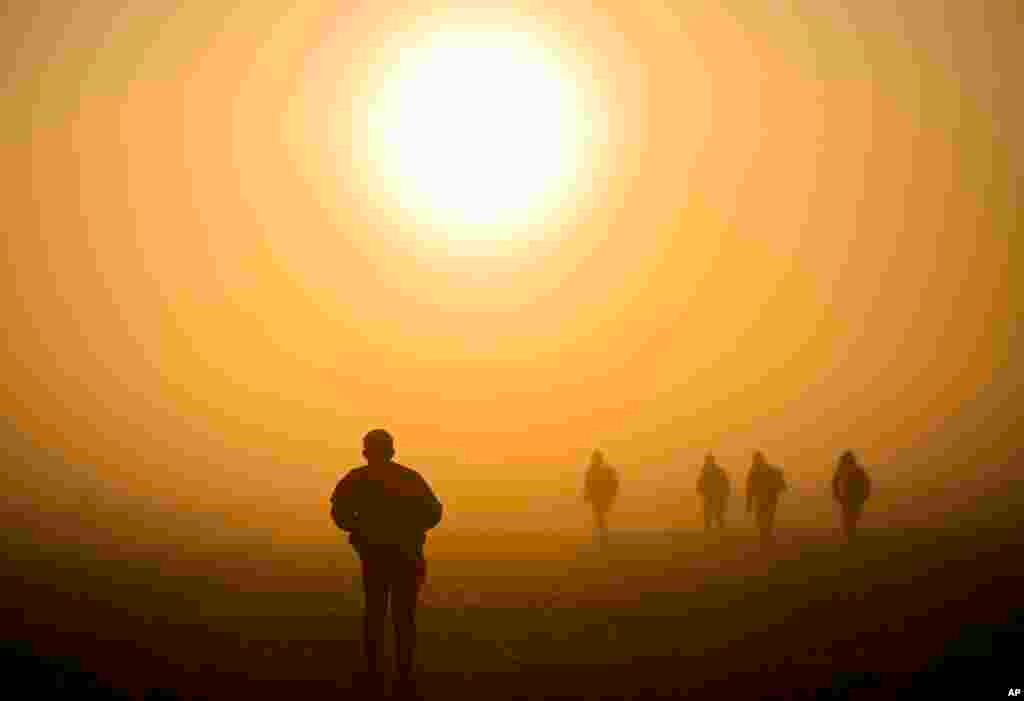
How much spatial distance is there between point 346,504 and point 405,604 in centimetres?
91

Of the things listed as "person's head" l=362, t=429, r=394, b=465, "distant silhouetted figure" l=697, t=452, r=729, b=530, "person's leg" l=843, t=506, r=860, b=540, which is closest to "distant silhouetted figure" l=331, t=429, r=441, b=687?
"person's head" l=362, t=429, r=394, b=465

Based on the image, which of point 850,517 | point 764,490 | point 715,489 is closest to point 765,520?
point 764,490

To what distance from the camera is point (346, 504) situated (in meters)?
13.4

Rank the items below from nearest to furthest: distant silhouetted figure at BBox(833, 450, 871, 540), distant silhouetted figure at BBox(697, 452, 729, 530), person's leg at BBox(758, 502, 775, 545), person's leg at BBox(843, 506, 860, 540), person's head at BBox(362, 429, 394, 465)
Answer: person's head at BBox(362, 429, 394, 465) < distant silhouetted figure at BBox(833, 450, 871, 540) < person's leg at BBox(843, 506, 860, 540) < person's leg at BBox(758, 502, 775, 545) < distant silhouetted figure at BBox(697, 452, 729, 530)

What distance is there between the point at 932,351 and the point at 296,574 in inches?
6862

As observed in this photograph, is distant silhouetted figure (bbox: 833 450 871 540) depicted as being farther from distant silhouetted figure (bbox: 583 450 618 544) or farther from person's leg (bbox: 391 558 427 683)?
person's leg (bbox: 391 558 427 683)

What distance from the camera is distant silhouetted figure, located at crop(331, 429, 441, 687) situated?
13.1 metres

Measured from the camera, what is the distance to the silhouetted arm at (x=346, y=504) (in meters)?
13.3

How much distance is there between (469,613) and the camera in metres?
18.6

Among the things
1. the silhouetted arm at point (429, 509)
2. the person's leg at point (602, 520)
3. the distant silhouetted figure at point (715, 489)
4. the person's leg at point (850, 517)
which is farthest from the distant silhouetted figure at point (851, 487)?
the silhouetted arm at point (429, 509)

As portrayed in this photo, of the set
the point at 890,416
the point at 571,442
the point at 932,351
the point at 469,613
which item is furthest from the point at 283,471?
the point at 932,351

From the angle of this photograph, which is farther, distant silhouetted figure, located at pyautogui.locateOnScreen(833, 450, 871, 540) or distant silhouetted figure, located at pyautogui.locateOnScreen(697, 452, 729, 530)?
distant silhouetted figure, located at pyautogui.locateOnScreen(697, 452, 729, 530)

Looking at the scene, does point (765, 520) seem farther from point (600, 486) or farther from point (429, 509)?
point (429, 509)

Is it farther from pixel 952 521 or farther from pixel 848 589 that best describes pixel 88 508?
pixel 848 589
